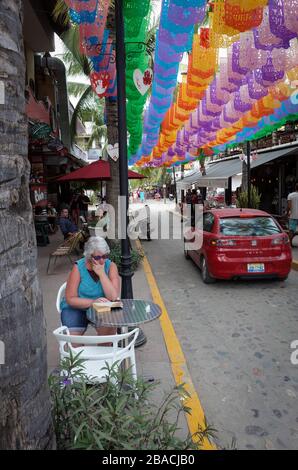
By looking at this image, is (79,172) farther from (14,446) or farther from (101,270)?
(14,446)

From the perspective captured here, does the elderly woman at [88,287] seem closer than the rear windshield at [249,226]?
Yes

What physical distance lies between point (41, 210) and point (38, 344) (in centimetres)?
1339

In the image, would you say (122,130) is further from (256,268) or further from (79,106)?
(79,106)

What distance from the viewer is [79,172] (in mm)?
11602

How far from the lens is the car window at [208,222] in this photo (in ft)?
27.1

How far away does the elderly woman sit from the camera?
13.0ft

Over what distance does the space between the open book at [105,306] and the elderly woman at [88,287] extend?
0.37 ft

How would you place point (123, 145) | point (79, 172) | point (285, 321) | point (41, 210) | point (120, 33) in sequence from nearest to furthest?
point (120, 33), point (123, 145), point (285, 321), point (79, 172), point (41, 210)

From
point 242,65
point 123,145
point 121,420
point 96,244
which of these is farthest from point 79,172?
point 121,420

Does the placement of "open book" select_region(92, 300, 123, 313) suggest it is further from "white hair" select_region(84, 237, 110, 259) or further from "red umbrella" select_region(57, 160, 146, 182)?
"red umbrella" select_region(57, 160, 146, 182)

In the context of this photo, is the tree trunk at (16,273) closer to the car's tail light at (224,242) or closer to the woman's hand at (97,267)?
the woman's hand at (97,267)

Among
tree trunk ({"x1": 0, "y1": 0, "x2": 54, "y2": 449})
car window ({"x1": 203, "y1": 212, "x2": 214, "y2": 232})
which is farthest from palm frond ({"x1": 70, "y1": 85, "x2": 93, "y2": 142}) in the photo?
tree trunk ({"x1": 0, "y1": 0, "x2": 54, "y2": 449})

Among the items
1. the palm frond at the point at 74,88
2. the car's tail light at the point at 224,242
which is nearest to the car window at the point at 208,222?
the car's tail light at the point at 224,242

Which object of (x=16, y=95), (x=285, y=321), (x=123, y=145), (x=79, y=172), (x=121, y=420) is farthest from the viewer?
(x=79, y=172)
